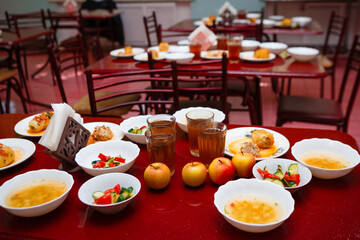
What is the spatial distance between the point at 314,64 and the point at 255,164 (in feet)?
5.15

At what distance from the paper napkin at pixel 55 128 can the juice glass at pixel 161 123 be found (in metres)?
0.30

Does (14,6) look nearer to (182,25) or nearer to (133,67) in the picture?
(182,25)

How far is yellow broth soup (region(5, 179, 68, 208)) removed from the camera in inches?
36.3

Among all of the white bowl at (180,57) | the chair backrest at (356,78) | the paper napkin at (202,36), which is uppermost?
the paper napkin at (202,36)

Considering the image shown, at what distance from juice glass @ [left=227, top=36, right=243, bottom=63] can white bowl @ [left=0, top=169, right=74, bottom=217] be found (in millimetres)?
1727

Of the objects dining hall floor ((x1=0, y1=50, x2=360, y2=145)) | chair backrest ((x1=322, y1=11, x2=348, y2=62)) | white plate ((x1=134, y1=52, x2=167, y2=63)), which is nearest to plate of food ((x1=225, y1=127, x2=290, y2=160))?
white plate ((x1=134, y1=52, x2=167, y2=63))

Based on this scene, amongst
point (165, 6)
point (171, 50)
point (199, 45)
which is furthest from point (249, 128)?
point (165, 6)

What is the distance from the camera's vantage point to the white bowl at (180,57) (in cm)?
243

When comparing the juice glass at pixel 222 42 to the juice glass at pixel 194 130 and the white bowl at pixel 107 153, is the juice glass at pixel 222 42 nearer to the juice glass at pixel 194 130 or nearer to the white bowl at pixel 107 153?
the juice glass at pixel 194 130

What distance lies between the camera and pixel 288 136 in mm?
1296

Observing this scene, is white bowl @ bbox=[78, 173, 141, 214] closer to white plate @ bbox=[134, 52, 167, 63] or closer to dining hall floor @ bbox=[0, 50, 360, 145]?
white plate @ bbox=[134, 52, 167, 63]

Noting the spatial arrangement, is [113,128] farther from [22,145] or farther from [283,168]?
[283,168]

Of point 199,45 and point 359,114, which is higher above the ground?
point 199,45

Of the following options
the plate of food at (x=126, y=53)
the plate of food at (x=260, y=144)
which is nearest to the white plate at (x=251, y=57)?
the plate of food at (x=126, y=53)
